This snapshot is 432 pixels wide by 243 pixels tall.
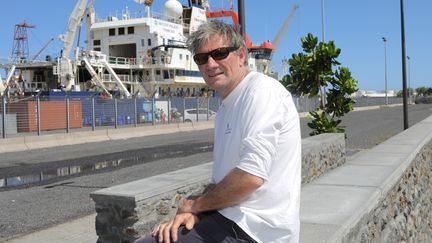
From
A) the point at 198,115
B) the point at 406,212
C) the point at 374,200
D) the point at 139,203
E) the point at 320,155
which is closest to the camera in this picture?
the point at 139,203

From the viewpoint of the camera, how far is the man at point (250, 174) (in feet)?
7.53

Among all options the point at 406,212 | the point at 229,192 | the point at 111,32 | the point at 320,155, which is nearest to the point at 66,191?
the point at 320,155

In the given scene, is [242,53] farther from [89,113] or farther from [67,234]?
[89,113]

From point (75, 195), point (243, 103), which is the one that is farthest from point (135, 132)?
point (243, 103)

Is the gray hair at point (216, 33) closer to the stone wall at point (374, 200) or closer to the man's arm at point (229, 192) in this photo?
the man's arm at point (229, 192)

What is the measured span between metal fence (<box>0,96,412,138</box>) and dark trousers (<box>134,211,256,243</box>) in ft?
60.3

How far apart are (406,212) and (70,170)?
27.7 feet

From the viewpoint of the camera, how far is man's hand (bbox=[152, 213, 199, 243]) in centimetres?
236

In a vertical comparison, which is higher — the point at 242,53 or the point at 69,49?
the point at 69,49

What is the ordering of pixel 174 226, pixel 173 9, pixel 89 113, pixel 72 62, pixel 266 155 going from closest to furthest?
pixel 266 155, pixel 174 226, pixel 89 113, pixel 72 62, pixel 173 9

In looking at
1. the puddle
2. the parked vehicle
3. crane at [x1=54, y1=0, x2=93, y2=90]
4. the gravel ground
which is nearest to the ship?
crane at [x1=54, y1=0, x2=93, y2=90]

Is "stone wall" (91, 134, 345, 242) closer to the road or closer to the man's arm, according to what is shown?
the man's arm

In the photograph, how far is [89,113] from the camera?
24.2 meters

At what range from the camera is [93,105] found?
24062 mm
